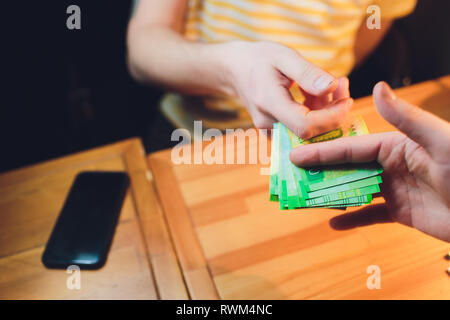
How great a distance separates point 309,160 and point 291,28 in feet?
2.07

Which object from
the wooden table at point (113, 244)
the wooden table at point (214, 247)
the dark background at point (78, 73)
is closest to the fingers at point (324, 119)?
the wooden table at point (214, 247)

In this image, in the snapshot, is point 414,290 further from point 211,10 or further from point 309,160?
point 211,10

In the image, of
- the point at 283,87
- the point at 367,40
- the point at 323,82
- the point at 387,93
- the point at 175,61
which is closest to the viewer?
the point at 387,93

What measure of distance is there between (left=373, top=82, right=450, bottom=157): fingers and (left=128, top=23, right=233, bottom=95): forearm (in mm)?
513

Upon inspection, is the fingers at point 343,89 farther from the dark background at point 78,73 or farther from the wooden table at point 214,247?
the dark background at point 78,73

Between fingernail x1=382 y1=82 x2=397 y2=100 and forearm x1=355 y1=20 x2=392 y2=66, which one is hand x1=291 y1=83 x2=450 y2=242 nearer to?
fingernail x1=382 y1=82 x2=397 y2=100

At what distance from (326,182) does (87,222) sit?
1.96ft

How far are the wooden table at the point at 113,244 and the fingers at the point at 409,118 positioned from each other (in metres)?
0.57

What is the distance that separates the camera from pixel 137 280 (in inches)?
32.0

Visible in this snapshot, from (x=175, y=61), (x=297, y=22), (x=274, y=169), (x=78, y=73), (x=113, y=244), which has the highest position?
(x=297, y=22)

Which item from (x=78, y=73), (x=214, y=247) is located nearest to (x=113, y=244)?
(x=214, y=247)

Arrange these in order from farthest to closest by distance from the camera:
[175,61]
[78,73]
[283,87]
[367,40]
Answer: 1. [78,73]
2. [367,40]
3. [175,61]
4. [283,87]

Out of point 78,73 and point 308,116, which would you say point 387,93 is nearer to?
point 308,116

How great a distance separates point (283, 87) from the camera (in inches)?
30.5
